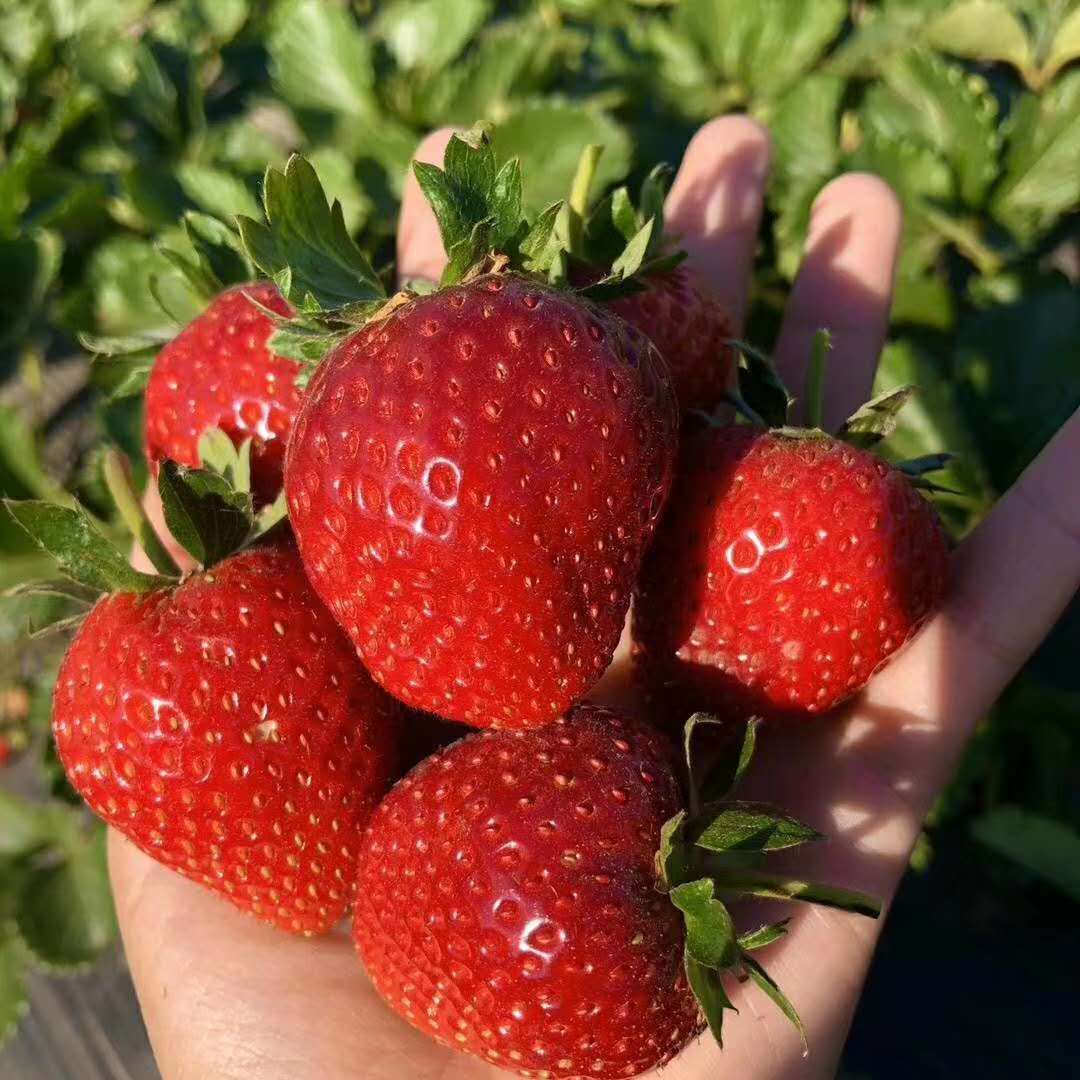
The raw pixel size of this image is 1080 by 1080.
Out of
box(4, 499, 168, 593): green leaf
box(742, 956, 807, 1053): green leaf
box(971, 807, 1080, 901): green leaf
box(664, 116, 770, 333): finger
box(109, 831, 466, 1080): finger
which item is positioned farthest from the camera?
box(664, 116, 770, 333): finger

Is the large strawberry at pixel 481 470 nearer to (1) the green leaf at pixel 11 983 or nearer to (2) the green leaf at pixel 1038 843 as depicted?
(2) the green leaf at pixel 1038 843

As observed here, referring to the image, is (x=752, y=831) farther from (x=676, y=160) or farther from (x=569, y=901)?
(x=676, y=160)

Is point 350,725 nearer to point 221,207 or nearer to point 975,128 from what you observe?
point 221,207

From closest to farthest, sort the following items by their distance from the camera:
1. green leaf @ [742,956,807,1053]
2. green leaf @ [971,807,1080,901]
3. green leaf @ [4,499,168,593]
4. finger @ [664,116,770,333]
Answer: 1. green leaf @ [742,956,807,1053]
2. green leaf @ [4,499,168,593]
3. green leaf @ [971,807,1080,901]
4. finger @ [664,116,770,333]

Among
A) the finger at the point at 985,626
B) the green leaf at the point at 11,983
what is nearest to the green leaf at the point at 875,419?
the finger at the point at 985,626

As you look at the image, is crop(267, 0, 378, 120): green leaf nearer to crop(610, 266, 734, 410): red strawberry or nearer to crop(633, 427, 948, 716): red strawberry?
crop(610, 266, 734, 410): red strawberry

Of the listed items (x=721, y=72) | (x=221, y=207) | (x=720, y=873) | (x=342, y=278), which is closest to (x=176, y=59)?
(x=221, y=207)

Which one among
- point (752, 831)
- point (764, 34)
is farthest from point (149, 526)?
point (764, 34)

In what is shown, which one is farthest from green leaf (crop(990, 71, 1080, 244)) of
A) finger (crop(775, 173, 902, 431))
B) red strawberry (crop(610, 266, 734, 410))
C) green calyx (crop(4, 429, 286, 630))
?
green calyx (crop(4, 429, 286, 630))
